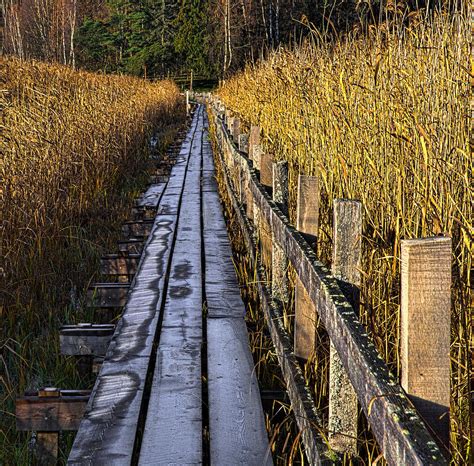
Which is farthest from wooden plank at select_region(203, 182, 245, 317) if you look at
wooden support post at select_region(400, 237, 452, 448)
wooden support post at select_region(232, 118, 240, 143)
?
wooden support post at select_region(400, 237, 452, 448)

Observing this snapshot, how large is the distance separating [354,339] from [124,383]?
1.51 meters

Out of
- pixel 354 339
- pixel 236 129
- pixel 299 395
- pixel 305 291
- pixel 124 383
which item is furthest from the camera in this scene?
pixel 236 129

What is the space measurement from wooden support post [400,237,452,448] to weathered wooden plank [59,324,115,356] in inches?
95.0

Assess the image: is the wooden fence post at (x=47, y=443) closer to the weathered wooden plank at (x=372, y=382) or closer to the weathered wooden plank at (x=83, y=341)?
the weathered wooden plank at (x=83, y=341)

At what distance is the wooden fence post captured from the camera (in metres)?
2.91

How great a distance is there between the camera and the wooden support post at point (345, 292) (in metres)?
2.12

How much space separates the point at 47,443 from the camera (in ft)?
9.63

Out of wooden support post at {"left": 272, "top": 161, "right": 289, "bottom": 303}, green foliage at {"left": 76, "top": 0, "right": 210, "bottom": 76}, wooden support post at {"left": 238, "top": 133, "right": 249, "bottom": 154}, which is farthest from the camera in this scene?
green foliage at {"left": 76, "top": 0, "right": 210, "bottom": 76}

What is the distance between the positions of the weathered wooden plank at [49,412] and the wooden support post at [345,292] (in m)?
1.17

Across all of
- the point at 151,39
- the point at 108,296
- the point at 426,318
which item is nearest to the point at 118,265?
the point at 108,296

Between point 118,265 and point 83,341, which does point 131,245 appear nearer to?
point 118,265

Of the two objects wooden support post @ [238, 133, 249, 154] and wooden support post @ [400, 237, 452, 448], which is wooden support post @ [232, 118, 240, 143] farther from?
wooden support post @ [400, 237, 452, 448]

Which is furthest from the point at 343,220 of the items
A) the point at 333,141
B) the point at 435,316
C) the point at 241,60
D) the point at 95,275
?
the point at 241,60

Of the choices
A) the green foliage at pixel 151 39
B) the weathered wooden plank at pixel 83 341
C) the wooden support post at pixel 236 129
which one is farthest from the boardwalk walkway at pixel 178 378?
the green foliage at pixel 151 39
